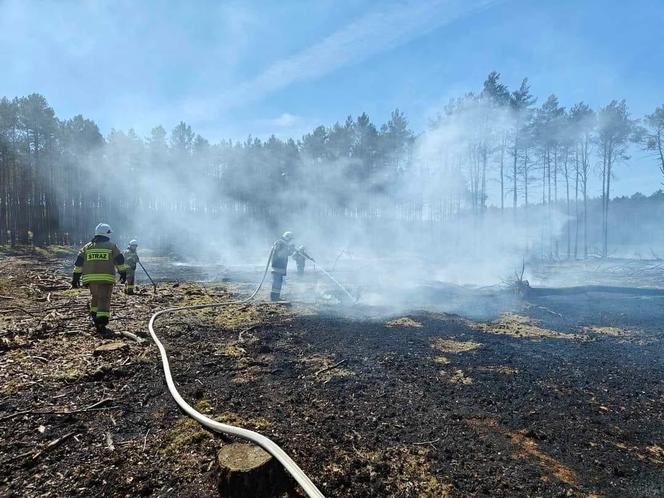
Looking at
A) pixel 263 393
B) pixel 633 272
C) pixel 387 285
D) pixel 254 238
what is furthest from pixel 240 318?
pixel 254 238

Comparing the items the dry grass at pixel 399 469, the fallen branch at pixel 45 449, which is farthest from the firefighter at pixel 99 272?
the dry grass at pixel 399 469

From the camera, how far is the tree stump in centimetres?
247

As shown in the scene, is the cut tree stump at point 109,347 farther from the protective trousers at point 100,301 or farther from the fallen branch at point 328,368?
the fallen branch at point 328,368

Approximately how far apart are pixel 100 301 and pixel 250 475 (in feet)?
18.6

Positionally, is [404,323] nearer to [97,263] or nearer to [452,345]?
[452,345]

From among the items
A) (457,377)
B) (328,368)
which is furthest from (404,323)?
(328,368)

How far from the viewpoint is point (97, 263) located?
22.7 feet

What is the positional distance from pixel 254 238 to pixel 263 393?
34094mm

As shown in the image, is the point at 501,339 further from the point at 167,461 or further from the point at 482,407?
the point at 167,461

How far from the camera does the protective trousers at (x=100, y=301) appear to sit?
6680mm

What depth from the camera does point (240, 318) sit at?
28.6ft

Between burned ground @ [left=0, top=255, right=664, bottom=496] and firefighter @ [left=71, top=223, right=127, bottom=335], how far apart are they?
0.43 m

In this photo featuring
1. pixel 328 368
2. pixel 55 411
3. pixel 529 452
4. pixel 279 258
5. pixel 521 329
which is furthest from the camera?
pixel 279 258

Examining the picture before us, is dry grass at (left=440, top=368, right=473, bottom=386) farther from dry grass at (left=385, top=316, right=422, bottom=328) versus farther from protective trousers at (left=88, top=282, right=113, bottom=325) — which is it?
protective trousers at (left=88, top=282, right=113, bottom=325)
